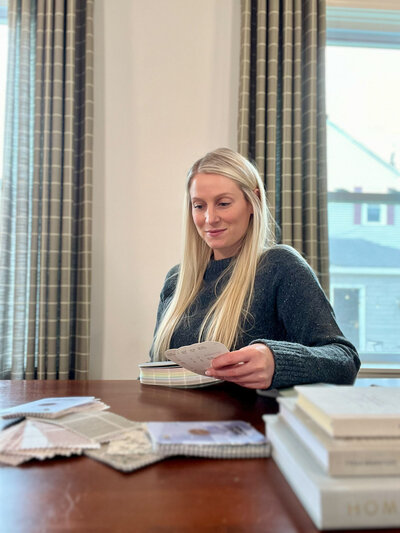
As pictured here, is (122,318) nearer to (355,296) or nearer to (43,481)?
(355,296)

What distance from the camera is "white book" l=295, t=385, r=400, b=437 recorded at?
50 cm

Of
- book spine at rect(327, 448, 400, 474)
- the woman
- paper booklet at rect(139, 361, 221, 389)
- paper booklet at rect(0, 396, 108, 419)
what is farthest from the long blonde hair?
book spine at rect(327, 448, 400, 474)

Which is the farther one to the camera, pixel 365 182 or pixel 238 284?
pixel 365 182

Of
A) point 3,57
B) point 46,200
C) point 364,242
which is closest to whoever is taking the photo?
point 46,200

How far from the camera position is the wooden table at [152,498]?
482 millimetres

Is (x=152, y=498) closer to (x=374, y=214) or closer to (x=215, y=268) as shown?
(x=215, y=268)

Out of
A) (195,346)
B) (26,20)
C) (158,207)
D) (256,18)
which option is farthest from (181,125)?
Answer: (195,346)

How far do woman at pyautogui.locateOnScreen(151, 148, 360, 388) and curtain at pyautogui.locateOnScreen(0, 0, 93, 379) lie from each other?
93 cm

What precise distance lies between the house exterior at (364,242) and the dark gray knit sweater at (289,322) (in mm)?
1552

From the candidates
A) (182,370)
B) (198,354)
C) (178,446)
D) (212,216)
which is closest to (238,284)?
(212,216)

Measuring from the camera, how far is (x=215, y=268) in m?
1.69

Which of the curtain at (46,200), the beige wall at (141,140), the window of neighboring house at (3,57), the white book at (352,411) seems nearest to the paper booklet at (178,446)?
the white book at (352,411)

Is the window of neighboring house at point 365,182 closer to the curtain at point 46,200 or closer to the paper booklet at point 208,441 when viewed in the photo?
the curtain at point 46,200

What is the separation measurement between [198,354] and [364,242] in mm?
2329
